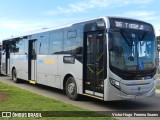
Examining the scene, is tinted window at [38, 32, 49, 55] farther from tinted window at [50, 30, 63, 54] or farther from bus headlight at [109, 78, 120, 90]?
bus headlight at [109, 78, 120, 90]

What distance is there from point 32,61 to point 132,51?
7.81 meters

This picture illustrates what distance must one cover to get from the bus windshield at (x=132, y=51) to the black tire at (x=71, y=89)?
8.71ft

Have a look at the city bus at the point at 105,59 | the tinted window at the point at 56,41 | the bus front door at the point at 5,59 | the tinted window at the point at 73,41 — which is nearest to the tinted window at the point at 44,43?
the tinted window at the point at 56,41

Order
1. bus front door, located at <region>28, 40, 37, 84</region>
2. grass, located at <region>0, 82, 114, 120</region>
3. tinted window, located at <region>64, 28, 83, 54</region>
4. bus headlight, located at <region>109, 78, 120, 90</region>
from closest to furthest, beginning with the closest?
grass, located at <region>0, 82, 114, 120</region>, bus headlight, located at <region>109, 78, 120, 90</region>, tinted window, located at <region>64, 28, 83, 54</region>, bus front door, located at <region>28, 40, 37, 84</region>

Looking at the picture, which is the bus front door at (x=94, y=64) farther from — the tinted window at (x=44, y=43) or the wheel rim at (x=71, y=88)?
the tinted window at (x=44, y=43)

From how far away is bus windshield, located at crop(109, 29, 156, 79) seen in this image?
1066 centimetres

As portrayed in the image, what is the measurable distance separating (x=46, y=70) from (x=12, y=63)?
637 centimetres

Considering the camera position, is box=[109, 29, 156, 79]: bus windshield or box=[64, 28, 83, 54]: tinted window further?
box=[64, 28, 83, 54]: tinted window

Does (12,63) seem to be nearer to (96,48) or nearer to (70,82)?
(70,82)

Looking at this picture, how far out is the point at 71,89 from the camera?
1295 centimetres

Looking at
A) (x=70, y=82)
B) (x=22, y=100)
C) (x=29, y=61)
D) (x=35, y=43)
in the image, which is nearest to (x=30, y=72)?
(x=29, y=61)

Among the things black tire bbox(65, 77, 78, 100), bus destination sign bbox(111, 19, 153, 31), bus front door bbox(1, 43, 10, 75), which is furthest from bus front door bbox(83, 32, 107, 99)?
bus front door bbox(1, 43, 10, 75)

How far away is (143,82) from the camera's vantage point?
1116 cm

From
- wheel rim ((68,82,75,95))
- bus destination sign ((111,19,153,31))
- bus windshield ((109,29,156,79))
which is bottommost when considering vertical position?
wheel rim ((68,82,75,95))
